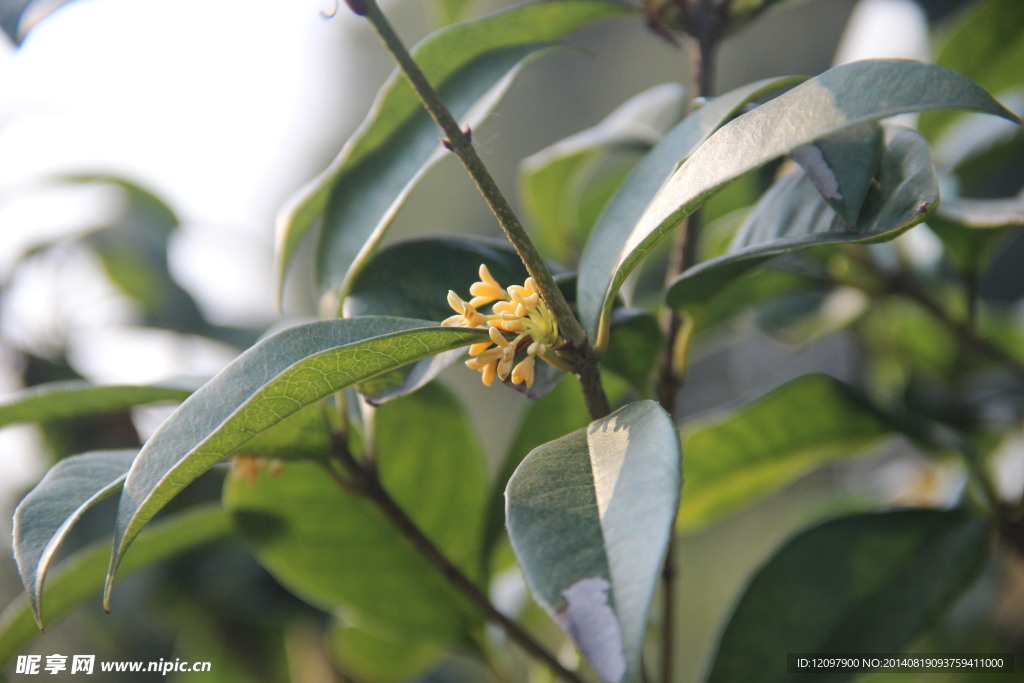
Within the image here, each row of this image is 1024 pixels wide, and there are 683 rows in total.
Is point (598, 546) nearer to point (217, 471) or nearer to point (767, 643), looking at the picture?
point (767, 643)

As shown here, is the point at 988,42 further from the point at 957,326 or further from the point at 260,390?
the point at 260,390

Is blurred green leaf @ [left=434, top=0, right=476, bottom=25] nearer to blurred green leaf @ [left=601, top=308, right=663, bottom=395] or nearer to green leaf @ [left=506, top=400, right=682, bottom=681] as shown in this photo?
blurred green leaf @ [left=601, top=308, right=663, bottom=395]

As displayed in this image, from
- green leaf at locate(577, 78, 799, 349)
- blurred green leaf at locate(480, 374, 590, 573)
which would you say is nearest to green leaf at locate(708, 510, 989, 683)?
blurred green leaf at locate(480, 374, 590, 573)

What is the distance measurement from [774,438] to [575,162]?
36 cm

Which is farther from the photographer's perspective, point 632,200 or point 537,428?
point 537,428

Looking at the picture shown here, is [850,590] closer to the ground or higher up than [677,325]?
closer to the ground

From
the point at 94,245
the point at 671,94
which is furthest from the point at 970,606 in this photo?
the point at 94,245

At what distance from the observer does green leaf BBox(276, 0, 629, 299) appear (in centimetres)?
54

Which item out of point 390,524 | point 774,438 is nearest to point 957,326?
point 774,438

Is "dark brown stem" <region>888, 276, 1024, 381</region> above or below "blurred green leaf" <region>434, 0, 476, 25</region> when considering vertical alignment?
below

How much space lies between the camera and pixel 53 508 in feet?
1.19

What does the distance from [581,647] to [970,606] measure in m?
0.81

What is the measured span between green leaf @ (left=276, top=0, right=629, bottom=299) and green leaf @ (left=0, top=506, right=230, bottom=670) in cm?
27

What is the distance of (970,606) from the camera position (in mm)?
871
